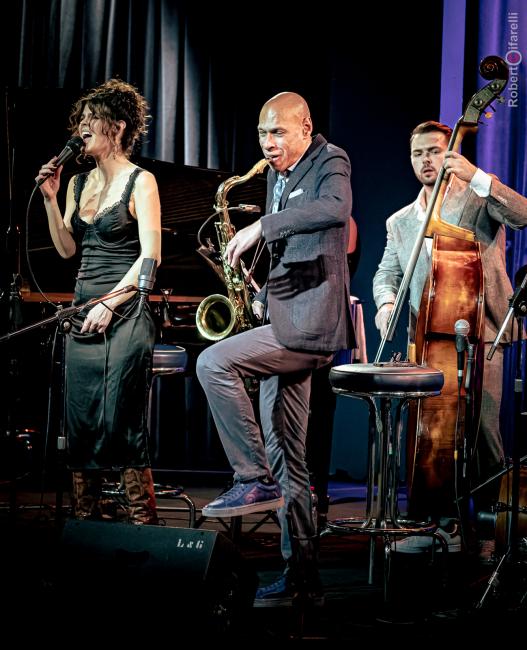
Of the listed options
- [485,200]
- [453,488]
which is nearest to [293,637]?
[453,488]

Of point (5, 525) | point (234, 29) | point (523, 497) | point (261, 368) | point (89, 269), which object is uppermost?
point (234, 29)

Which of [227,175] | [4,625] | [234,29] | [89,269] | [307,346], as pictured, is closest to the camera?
[4,625]

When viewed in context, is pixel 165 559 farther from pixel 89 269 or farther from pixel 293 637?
pixel 89 269

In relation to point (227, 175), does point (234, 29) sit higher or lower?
higher

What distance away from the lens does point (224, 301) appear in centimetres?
485

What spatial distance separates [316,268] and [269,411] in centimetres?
55

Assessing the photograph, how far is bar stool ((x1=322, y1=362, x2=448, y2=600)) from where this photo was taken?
3.18 metres

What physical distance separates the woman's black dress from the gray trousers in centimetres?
46

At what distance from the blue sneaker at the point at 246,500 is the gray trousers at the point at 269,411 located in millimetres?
41

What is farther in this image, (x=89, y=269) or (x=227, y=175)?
(x=227, y=175)

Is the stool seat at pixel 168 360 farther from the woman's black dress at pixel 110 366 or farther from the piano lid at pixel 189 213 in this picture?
the piano lid at pixel 189 213

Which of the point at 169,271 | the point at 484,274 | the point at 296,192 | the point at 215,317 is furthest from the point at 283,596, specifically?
the point at 169,271

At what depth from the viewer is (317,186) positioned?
3.20 meters

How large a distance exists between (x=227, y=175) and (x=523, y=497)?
2.65 metres
